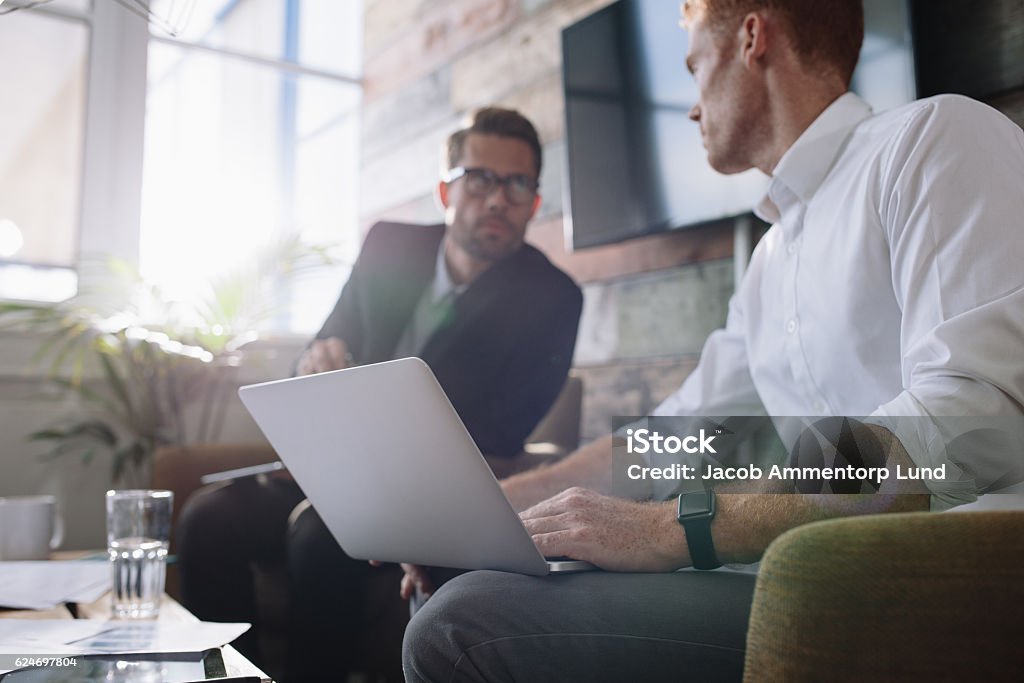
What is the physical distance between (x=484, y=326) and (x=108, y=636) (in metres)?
0.97

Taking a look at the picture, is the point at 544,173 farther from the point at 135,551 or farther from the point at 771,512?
the point at 771,512

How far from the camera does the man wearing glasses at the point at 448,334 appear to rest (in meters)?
1.64

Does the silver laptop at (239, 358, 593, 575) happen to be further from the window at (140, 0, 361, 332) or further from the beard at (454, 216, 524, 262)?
the window at (140, 0, 361, 332)

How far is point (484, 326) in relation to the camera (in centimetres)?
173

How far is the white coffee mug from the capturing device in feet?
4.57

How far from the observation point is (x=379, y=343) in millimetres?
1825

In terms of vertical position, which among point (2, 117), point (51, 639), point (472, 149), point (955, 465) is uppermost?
point (2, 117)

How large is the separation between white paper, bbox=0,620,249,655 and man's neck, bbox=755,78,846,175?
3.02 ft

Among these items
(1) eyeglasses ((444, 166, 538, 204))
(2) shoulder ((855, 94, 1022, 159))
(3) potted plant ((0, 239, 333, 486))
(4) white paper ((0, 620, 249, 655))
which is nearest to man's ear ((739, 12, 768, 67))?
(2) shoulder ((855, 94, 1022, 159))

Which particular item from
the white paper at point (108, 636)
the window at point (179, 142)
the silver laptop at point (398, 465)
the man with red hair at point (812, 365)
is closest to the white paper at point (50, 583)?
the white paper at point (108, 636)

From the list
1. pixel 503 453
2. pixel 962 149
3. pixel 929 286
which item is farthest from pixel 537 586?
pixel 503 453

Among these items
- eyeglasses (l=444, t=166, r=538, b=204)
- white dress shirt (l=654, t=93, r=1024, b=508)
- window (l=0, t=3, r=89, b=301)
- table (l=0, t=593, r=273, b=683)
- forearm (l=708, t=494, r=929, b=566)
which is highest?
window (l=0, t=3, r=89, b=301)

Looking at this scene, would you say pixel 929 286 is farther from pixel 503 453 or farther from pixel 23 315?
pixel 23 315

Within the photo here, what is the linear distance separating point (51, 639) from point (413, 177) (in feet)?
8.26
